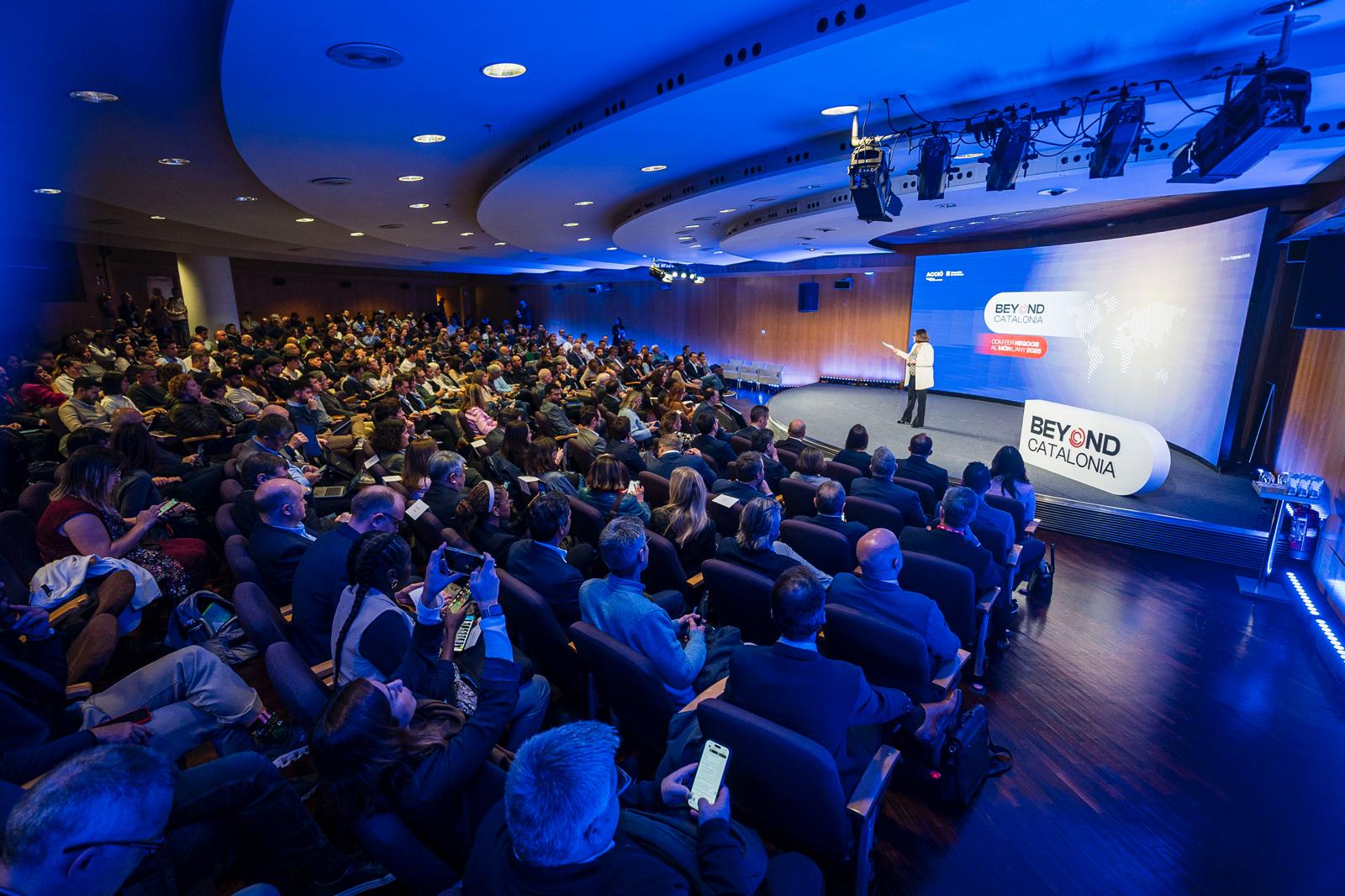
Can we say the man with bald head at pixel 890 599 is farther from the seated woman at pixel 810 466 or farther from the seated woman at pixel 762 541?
the seated woman at pixel 810 466

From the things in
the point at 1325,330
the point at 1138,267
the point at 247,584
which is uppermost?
the point at 1138,267

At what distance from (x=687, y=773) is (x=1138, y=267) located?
1049 centimetres

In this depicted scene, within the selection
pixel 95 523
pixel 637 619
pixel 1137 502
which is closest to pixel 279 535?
pixel 95 523

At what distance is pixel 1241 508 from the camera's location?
19.2ft

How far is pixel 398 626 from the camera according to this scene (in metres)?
2.26

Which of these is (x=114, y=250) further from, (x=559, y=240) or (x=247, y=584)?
(x=247, y=584)

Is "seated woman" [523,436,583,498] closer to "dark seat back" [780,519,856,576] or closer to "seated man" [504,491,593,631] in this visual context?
"seated man" [504,491,593,631]

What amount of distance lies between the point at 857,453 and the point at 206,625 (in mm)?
4985

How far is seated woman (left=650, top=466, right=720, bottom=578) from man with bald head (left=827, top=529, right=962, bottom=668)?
1269 mm

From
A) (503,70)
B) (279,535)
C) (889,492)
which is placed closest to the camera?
(279,535)

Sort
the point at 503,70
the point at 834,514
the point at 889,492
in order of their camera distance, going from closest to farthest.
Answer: the point at 503,70 < the point at 834,514 < the point at 889,492

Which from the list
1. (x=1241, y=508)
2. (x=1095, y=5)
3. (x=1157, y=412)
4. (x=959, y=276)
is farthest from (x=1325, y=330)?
(x=959, y=276)

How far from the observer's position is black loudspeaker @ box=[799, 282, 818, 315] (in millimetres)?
16266

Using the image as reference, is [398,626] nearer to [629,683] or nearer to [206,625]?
[629,683]
